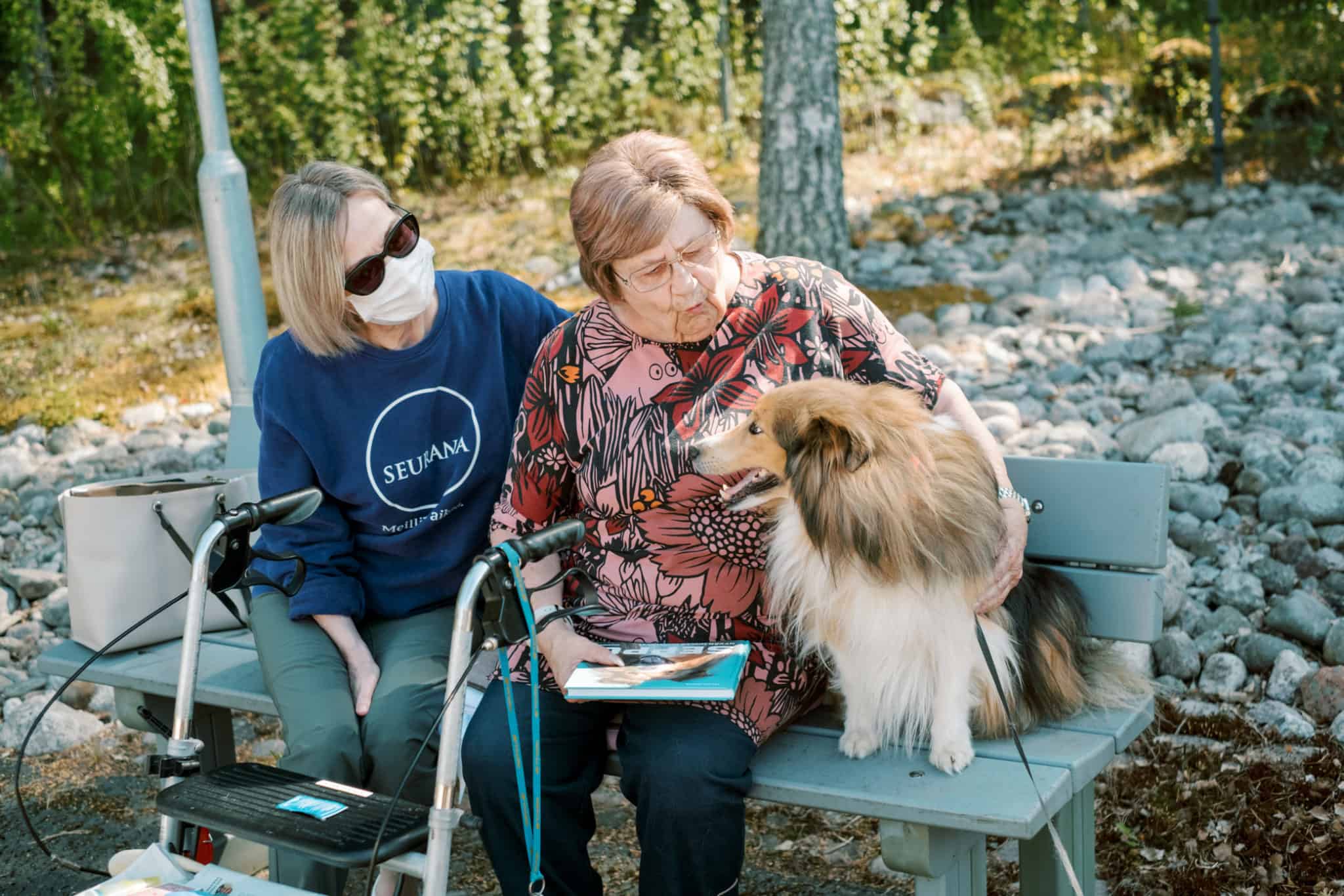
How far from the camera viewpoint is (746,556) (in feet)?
8.19

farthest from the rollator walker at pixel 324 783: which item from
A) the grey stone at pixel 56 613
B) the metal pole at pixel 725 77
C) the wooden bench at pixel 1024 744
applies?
the metal pole at pixel 725 77

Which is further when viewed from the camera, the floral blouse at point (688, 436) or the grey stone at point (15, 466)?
the grey stone at point (15, 466)

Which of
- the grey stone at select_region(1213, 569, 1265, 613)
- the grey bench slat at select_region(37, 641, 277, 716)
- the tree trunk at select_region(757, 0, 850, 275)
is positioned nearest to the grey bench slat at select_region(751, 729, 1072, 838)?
the grey bench slat at select_region(37, 641, 277, 716)

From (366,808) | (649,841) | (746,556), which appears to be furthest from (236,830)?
(746,556)

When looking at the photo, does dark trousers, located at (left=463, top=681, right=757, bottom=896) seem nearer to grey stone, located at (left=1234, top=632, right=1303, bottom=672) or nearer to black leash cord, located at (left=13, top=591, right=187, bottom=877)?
black leash cord, located at (left=13, top=591, right=187, bottom=877)

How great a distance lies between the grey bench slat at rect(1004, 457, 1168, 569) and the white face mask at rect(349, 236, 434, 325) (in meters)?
1.38

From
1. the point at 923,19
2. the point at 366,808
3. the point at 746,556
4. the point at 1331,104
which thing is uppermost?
the point at 923,19

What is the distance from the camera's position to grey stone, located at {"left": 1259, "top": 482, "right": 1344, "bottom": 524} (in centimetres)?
404

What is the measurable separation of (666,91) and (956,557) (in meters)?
7.86

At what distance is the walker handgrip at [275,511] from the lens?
2.32m

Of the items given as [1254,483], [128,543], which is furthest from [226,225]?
[1254,483]

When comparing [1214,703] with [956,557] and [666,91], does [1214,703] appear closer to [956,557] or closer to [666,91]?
[956,557]

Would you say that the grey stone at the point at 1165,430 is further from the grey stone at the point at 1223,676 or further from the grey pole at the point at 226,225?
the grey pole at the point at 226,225

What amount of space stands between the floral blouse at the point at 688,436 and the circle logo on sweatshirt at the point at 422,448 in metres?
0.31
